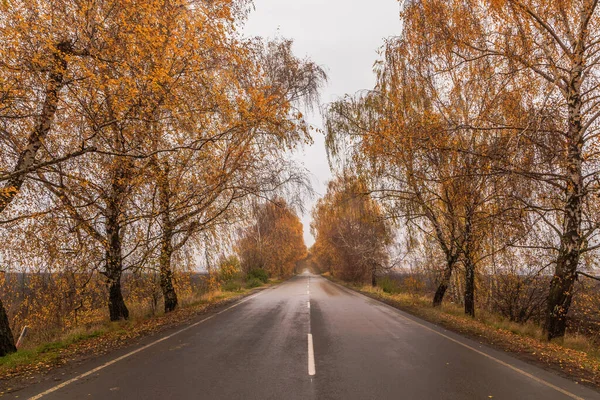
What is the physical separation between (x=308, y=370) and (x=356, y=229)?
69.8ft

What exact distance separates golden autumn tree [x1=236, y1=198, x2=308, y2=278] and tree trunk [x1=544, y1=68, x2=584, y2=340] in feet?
30.6

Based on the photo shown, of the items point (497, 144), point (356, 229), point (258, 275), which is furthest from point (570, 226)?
point (258, 275)

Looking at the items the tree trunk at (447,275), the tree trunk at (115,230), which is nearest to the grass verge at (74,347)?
the tree trunk at (115,230)

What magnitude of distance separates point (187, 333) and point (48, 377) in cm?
346

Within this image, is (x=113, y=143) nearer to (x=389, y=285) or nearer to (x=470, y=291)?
(x=470, y=291)

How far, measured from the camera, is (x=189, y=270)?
11.1 metres

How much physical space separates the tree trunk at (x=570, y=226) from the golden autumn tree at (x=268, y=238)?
9337 mm

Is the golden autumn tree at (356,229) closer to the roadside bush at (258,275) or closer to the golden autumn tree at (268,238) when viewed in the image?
the golden autumn tree at (268,238)

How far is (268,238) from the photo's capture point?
1255 inches

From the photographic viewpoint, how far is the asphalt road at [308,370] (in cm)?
443

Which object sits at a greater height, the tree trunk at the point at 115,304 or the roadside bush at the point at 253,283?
the tree trunk at the point at 115,304

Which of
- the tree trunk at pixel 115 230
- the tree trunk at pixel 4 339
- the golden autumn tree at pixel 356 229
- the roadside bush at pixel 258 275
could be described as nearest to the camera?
the tree trunk at pixel 4 339

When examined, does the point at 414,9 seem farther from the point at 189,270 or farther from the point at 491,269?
the point at 189,270

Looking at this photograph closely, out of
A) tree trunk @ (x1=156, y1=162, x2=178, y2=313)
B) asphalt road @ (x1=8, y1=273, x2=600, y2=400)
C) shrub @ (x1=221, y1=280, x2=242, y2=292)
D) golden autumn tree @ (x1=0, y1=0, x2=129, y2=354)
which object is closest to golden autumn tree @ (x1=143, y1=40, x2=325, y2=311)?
tree trunk @ (x1=156, y1=162, x2=178, y2=313)
